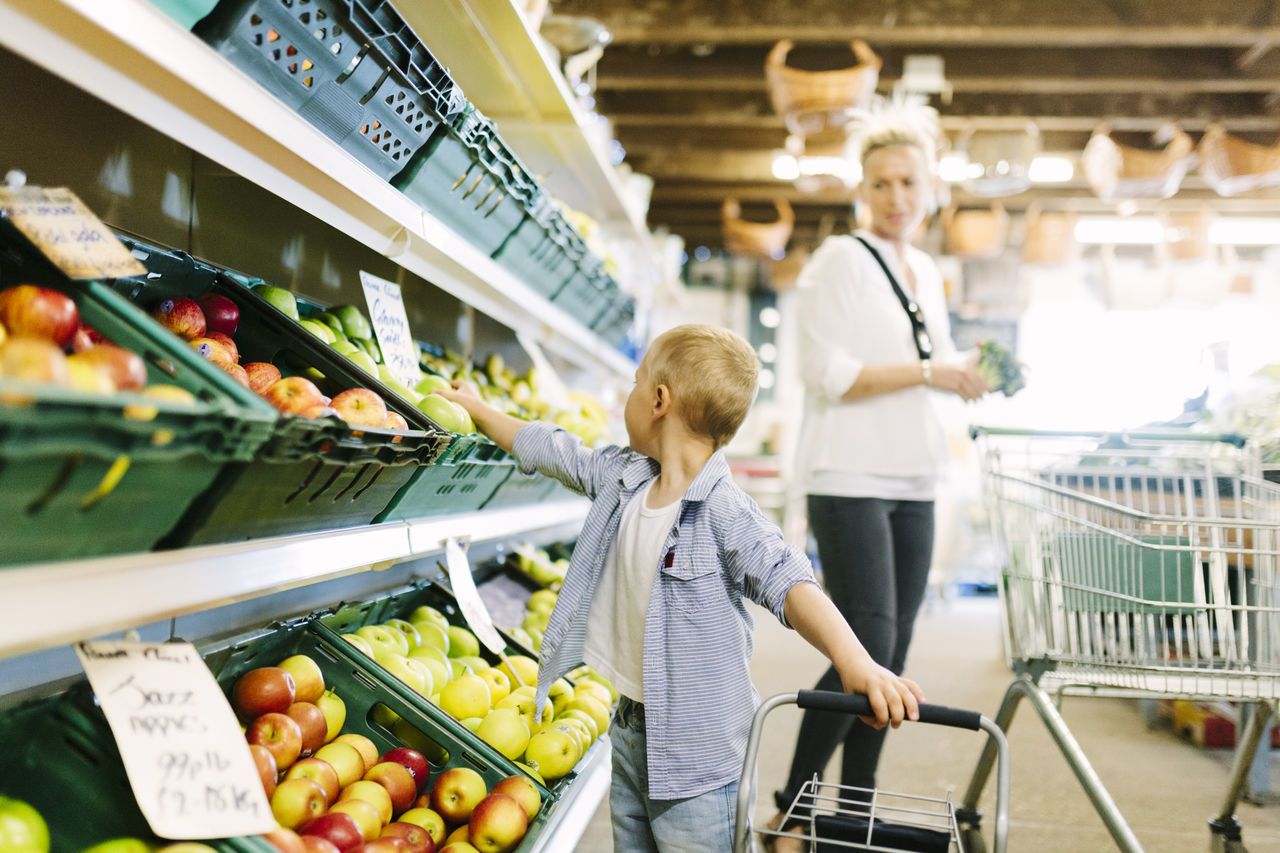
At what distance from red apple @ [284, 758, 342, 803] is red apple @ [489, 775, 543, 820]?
0.27 metres

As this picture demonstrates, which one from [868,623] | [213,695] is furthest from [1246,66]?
[213,695]

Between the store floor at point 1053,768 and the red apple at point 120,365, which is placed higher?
the store floor at point 1053,768

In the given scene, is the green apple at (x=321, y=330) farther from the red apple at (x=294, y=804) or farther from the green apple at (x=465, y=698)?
the red apple at (x=294, y=804)

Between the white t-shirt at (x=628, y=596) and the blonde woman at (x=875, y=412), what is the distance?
785 mm

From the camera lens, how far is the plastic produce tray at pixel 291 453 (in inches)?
44.7

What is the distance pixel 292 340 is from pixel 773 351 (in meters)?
11.9

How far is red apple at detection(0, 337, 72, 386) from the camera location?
2.94ft

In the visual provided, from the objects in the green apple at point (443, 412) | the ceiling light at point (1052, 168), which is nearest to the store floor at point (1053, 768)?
the green apple at point (443, 412)

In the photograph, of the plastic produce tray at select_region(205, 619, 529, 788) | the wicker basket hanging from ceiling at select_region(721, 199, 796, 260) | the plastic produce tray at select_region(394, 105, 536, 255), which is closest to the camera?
the plastic produce tray at select_region(205, 619, 529, 788)

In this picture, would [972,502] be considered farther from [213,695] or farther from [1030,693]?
[213,695]

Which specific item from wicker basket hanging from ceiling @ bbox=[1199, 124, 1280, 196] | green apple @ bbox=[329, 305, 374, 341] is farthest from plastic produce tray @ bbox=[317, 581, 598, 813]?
wicker basket hanging from ceiling @ bbox=[1199, 124, 1280, 196]

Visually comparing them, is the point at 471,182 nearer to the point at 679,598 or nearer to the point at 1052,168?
the point at 679,598

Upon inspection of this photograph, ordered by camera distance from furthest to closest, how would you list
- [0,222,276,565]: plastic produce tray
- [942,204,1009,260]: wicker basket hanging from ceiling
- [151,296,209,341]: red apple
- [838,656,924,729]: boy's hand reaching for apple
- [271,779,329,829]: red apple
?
[942,204,1009,260]: wicker basket hanging from ceiling
[151,296,209,341]: red apple
[271,779,329,829]: red apple
[838,656,924,729]: boy's hand reaching for apple
[0,222,276,565]: plastic produce tray

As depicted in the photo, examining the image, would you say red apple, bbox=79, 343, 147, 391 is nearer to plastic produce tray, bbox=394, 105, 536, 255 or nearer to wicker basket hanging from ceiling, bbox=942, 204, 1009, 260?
plastic produce tray, bbox=394, 105, 536, 255
